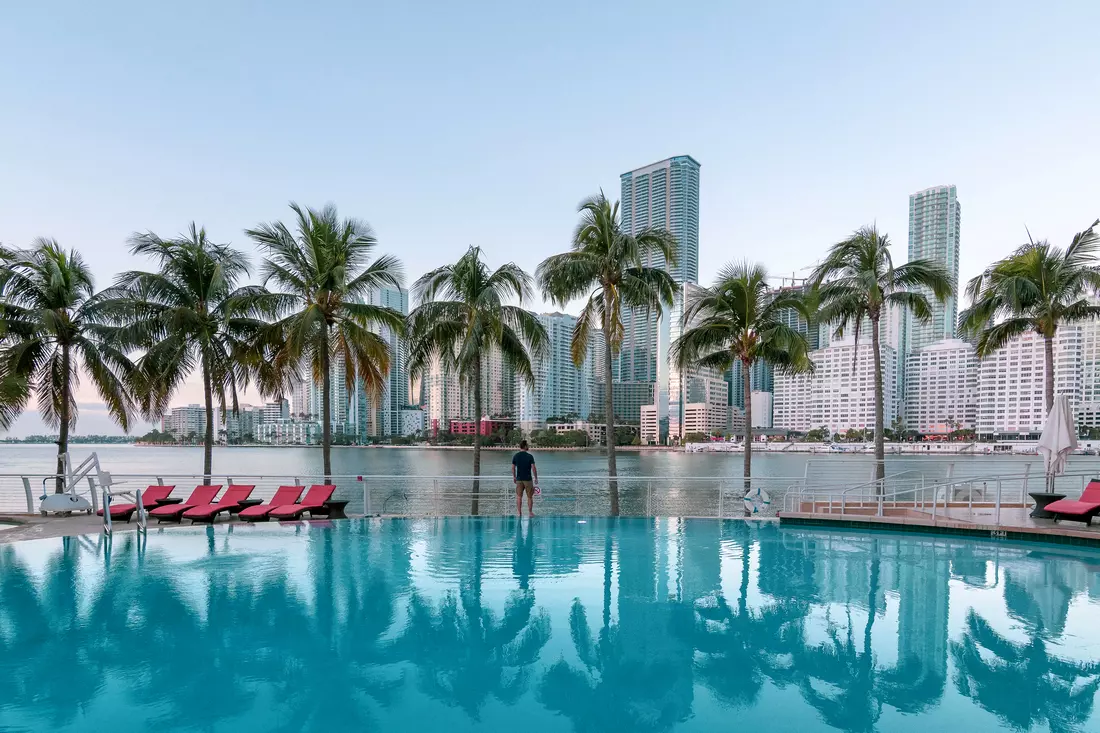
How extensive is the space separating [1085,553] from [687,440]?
4574 inches

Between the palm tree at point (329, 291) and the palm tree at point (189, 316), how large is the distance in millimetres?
929

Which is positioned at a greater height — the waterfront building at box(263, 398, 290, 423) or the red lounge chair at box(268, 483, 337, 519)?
the red lounge chair at box(268, 483, 337, 519)

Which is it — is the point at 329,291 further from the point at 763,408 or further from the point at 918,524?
the point at 763,408

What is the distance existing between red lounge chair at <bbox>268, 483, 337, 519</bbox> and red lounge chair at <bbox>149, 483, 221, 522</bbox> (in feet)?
6.24

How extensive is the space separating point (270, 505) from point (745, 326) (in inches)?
545

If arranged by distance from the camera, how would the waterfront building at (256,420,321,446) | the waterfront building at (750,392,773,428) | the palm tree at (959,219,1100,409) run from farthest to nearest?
the waterfront building at (750,392,773,428) → the waterfront building at (256,420,321,446) → the palm tree at (959,219,1100,409)

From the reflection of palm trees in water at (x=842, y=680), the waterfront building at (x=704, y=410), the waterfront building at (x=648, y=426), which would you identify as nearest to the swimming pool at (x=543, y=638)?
the reflection of palm trees in water at (x=842, y=680)

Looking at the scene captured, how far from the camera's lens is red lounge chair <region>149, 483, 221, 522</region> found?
12.5m

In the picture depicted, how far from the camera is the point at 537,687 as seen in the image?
16.2ft

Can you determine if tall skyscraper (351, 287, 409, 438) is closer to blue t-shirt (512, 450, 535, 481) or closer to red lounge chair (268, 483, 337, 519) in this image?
red lounge chair (268, 483, 337, 519)

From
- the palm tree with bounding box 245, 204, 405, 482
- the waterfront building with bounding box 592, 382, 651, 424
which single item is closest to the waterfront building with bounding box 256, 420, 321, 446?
the waterfront building with bounding box 592, 382, 651, 424

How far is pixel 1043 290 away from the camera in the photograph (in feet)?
52.6

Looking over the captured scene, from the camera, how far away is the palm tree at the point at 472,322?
54.0ft

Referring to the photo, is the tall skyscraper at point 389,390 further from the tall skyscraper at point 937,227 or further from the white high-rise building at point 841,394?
the white high-rise building at point 841,394
